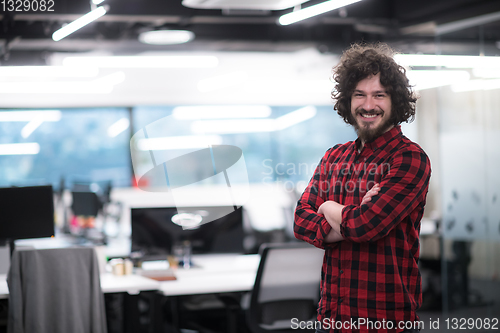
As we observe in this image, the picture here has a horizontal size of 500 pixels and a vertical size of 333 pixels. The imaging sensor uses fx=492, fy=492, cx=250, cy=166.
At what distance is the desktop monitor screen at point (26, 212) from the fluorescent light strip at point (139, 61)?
3.66 meters

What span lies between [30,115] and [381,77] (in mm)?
6840

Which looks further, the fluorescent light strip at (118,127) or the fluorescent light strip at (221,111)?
the fluorescent light strip at (221,111)

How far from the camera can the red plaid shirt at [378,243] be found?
168 cm

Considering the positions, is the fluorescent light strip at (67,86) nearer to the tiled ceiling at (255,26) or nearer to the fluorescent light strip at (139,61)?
the fluorescent light strip at (139,61)

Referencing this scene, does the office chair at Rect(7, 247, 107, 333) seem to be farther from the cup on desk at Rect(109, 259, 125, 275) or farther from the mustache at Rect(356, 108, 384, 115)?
the mustache at Rect(356, 108, 384, 115)

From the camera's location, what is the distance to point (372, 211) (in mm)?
1684

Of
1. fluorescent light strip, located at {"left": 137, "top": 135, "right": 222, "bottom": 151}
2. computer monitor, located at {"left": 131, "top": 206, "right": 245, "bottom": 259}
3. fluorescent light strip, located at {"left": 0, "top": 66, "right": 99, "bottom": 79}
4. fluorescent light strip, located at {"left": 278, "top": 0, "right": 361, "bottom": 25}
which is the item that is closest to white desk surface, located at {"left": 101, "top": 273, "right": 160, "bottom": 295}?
computer monitor, located at {"left": 131, "top": 206, "right": 245, "bottom": 259}

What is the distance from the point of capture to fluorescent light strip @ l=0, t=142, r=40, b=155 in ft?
24.6

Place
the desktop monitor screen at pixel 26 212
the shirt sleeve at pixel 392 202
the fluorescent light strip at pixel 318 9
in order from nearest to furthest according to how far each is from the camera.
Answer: the shirt sleeve at pixel 392 202 → the desktop monitor screen at pixel 26 212 → the fluorescent light strip at pixel 318 9

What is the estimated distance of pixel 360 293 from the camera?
170cm

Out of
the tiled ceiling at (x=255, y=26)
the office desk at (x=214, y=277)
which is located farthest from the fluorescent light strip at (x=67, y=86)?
the office desk at (x=214, y=277)

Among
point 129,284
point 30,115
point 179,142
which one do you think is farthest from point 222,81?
point 129,284

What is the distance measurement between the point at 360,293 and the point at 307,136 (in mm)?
7057

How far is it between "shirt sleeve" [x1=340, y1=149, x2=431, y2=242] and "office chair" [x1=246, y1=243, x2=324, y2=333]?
1147mm
